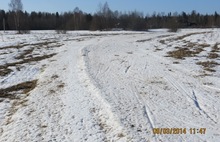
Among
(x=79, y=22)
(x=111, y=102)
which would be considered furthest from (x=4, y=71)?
(x=79, y=22)

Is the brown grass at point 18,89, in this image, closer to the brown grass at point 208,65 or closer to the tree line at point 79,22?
the brown grass at point 208,65

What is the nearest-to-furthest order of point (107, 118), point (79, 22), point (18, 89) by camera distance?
point (107, 118)
point (18, 89)
point (79, 22)

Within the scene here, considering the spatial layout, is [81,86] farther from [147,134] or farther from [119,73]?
[147,134]

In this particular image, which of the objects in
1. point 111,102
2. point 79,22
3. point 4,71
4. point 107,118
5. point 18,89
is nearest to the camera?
point 107,118

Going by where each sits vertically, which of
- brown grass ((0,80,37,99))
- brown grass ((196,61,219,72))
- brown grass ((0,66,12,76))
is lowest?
brown grass ((0,80,37,99))

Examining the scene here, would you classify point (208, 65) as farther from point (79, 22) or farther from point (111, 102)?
point (79, 22)

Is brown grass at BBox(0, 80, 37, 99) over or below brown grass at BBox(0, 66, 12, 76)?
below

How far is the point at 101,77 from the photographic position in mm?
12328

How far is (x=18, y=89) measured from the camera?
1108cm

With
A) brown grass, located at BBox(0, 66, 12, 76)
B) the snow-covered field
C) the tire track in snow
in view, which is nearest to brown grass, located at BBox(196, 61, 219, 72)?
the snow-covered field

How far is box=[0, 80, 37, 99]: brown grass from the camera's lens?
33.7 feet

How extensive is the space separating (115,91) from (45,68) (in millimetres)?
5923

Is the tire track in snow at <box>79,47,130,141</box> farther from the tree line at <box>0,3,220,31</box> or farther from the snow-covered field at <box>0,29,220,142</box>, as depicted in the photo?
the tree line at <box>0,3,220,31</box>

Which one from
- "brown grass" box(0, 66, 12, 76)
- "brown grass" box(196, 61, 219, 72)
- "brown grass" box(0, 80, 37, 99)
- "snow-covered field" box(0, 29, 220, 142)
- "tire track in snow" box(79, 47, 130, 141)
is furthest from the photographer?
"brown grass" box(0, 66, 12, 76)
